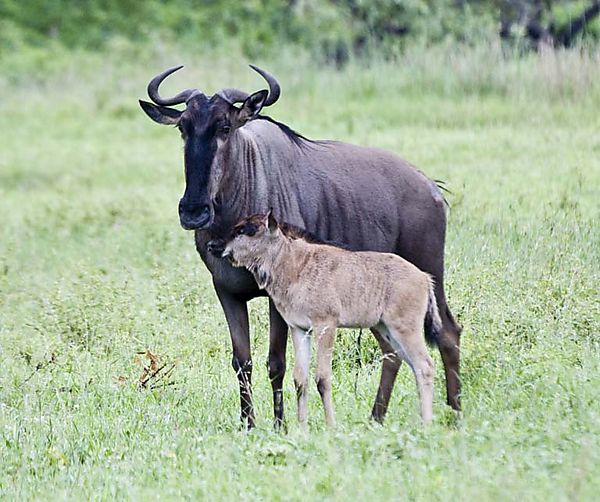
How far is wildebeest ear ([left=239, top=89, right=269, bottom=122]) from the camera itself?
7.07 metres

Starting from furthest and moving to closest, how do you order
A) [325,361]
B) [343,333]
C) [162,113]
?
1. [343,333]
2. [162,113]
3. [325,361]

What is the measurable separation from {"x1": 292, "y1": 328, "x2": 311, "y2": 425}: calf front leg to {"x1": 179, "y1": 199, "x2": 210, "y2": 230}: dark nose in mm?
731

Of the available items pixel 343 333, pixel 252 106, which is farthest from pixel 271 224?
pixel 343 333

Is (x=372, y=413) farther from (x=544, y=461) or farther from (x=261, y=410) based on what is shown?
(x=544, y=461)

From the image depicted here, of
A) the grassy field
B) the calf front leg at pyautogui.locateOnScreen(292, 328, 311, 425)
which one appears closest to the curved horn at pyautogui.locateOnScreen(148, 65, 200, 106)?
the calf front leg at pyautogui.locateOnScreen(292, 328, 311, 425)

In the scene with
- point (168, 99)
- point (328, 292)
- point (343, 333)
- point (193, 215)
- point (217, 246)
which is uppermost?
point (168, 99)

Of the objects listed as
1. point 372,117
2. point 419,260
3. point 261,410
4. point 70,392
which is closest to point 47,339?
point 70,392

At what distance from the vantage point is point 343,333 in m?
8.40

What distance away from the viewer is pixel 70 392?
7547mm

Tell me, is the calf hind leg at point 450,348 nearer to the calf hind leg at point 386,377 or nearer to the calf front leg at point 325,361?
the calf hind leg at point 386,377

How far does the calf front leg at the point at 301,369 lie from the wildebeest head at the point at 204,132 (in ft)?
2.47

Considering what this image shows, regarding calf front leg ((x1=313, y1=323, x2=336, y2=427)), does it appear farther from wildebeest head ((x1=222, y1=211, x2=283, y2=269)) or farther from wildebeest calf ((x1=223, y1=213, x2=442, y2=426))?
wildebeest head ((x1=222, y1=211, x2=283, y2=269))

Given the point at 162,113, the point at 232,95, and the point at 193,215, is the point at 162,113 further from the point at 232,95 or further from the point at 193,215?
the point at 193,215

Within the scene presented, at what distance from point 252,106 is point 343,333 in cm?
192
